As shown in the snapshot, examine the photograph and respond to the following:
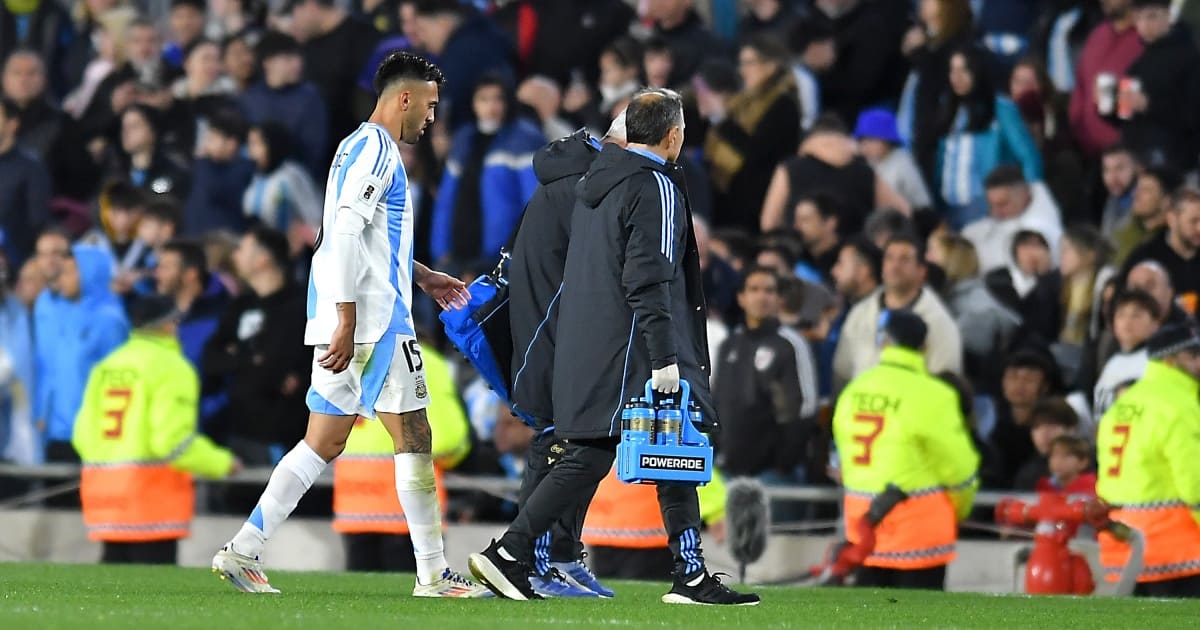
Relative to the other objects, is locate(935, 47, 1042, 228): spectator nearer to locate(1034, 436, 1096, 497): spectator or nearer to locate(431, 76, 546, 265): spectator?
locate(431, 76, 546, 265): spectator

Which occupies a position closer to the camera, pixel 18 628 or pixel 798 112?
pixel 18 628

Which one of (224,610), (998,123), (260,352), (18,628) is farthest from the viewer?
(998,123)

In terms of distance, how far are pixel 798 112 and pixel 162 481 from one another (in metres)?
5.66

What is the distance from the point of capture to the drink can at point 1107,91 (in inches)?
654

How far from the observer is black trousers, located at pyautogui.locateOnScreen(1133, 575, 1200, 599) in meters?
12.2

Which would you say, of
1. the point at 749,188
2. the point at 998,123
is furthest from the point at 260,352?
the point at 998,123

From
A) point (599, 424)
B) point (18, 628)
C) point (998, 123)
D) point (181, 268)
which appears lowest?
point (18, 628)

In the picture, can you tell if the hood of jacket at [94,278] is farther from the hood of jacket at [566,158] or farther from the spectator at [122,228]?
the hood of jacket at [566,158]

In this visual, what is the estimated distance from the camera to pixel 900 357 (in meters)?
12.7

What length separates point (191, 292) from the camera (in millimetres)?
15953

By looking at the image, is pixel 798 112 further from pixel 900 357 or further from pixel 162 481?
pixel 162 481

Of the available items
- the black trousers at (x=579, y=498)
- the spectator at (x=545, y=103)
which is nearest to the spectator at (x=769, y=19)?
the spectator at (x=545, y=103)

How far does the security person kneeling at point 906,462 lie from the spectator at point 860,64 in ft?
18.3

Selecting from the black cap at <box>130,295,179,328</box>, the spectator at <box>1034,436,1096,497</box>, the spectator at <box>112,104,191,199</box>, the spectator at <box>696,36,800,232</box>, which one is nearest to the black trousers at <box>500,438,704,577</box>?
the spectator at <box>1034,436,1096,497</box>
